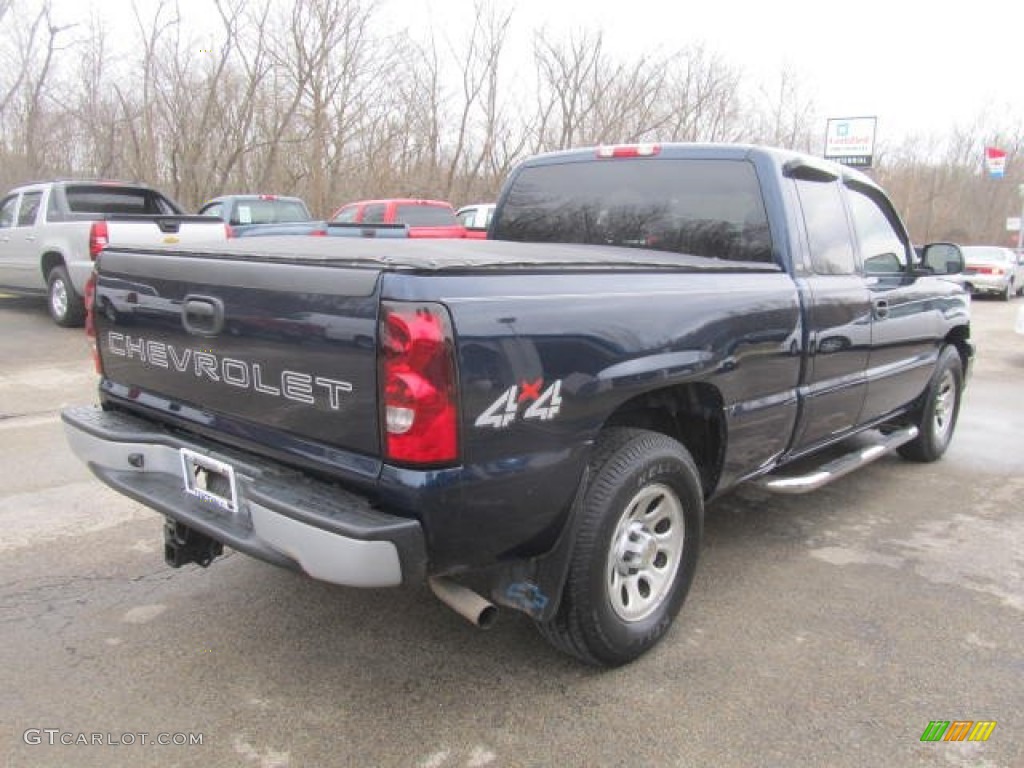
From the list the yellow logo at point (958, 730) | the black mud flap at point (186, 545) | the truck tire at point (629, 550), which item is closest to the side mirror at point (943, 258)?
the truck tire at point (629, 550)

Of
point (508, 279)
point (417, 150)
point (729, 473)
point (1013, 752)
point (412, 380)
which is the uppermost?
point (417, 150)

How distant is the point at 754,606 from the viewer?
133 inches

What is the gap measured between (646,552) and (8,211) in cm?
1136

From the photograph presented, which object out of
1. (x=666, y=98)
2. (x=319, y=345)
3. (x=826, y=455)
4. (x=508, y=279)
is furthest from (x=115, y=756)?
(x=666, y=98)

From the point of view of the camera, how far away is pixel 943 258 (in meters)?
5.05

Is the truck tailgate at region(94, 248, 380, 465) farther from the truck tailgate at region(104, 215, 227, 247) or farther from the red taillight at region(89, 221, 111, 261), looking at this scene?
the red taillight at region(89, 221, 111, 261)

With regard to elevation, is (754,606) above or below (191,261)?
below

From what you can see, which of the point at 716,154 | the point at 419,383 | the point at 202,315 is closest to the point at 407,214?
the point at 716,154

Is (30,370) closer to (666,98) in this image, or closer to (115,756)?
(115,756)

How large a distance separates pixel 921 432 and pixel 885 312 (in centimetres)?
151

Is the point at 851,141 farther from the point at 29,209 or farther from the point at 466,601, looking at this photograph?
the point at 466,601

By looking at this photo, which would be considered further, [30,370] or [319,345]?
[30,370]

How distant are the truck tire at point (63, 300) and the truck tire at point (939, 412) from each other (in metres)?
9.31

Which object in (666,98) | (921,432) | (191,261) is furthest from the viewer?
(666,98)
